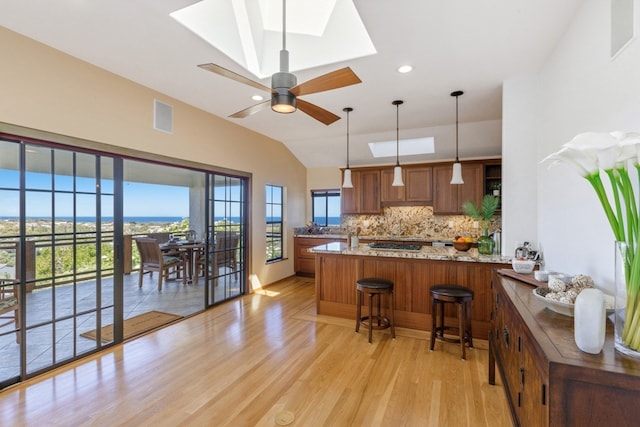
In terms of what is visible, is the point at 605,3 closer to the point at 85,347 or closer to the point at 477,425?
the point at 477,425

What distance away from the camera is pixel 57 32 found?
244cm

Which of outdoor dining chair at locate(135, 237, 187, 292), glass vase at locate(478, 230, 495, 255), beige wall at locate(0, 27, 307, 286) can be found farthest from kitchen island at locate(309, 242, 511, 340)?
outdoor dining chair at locate(135, 237, 187, 292)

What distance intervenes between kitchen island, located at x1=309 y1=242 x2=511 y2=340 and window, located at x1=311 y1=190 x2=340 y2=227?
2.79 meters

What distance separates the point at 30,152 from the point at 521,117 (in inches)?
190

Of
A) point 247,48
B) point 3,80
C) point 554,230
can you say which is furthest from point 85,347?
point 554,230

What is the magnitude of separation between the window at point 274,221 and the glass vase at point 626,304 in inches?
206

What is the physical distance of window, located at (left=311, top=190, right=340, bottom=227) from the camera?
23.3ft

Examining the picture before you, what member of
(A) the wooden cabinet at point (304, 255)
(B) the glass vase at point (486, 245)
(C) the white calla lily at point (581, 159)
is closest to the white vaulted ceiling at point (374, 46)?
(C) the white calla lily at point (581, 159)

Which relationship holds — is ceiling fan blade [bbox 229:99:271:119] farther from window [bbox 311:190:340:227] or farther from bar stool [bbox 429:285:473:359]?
window [bbox 311:190:340:227]

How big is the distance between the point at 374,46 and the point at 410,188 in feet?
12.4

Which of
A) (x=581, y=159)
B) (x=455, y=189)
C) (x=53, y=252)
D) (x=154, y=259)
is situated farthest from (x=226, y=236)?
(x=581, y=159)

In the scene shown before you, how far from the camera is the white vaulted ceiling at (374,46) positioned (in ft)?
7.15

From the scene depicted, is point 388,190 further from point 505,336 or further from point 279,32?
point 505,336

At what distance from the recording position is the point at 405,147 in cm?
625
